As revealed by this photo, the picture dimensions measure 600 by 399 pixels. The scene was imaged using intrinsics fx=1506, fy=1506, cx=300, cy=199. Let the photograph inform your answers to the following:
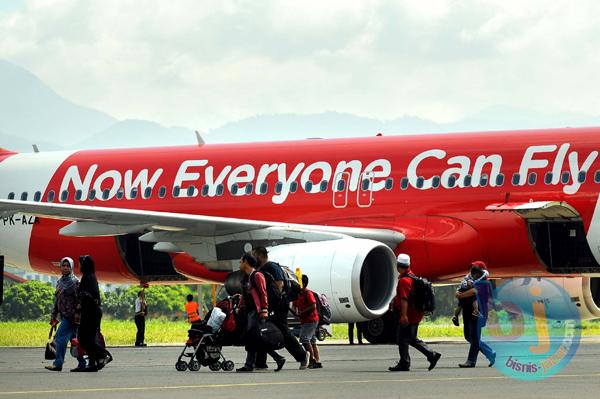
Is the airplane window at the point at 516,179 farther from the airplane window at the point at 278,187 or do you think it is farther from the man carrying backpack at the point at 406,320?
the man carrying backpack at the point at 406,320

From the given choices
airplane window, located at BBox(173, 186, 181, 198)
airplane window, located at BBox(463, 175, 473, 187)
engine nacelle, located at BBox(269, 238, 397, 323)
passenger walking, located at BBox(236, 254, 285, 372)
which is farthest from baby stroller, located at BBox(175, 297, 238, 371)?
airplane window, located at BBox(173, 186, 181, 198)

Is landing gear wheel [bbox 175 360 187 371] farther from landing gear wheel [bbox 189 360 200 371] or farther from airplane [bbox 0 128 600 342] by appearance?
airplane [bbox 0 128 600 342]

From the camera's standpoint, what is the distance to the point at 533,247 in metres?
28.6

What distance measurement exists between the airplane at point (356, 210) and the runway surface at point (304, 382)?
4.79 m

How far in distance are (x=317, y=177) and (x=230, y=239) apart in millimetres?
2375

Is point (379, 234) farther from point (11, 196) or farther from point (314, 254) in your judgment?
point (11, 196)

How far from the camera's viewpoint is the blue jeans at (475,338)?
20806 mm

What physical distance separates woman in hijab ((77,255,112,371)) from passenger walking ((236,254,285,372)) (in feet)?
6.59

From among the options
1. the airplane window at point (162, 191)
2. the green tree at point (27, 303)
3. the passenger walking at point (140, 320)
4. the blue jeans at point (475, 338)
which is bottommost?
the green tree at point (27, 303)

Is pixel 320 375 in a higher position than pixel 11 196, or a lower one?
lower

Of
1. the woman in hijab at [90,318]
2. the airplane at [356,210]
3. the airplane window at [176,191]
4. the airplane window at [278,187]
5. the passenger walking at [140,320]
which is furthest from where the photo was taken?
the airplane window at [176,191]

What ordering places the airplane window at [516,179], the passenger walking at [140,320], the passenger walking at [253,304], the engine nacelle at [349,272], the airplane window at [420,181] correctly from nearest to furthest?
the passenger walking at [253,304] < the engine nacelle at [349,272] < the airplane window at [516,179] < the airplane window at [420,181] < the passenger walking at [140,320]

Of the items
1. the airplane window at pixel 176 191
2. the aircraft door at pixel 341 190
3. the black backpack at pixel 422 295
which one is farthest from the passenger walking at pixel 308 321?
the airplane window at pixel 176 191

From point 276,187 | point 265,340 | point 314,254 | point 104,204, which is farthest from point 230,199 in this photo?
point 265,340
